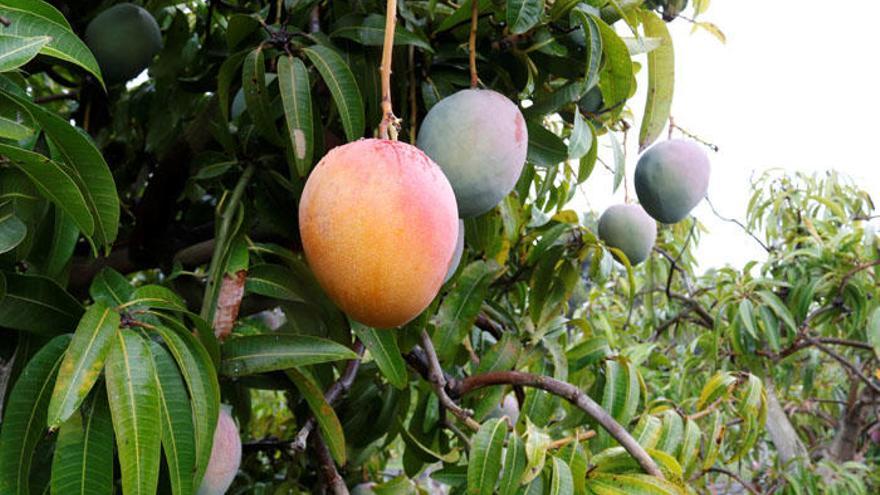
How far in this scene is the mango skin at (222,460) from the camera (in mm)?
739

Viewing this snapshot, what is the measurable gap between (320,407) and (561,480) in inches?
9.8

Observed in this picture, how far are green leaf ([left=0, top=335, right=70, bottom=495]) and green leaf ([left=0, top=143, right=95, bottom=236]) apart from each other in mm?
103

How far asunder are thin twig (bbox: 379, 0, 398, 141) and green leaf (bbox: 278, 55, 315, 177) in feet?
0.44

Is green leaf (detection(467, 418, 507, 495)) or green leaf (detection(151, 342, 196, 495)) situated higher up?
green leaf (detection(151, 342, 196, 495))

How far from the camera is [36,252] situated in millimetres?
737

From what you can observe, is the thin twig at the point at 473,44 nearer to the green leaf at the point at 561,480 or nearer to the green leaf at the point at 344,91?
the green leaf at the point at 344,91

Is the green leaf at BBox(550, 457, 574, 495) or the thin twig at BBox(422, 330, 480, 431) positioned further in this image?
the thin twig at BBox(422, 330, 480, 431)

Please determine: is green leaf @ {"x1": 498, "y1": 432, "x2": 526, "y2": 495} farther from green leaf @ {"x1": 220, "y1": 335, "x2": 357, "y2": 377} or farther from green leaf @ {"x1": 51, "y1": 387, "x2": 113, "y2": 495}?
green leaf @ {"x1": 51, "y1": 387, "x2": 113, "y2": 495}

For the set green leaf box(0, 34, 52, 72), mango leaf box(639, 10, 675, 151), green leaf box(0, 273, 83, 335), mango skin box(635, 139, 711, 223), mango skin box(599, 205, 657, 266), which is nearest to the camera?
green leaf box(0, 34, 52, 72)

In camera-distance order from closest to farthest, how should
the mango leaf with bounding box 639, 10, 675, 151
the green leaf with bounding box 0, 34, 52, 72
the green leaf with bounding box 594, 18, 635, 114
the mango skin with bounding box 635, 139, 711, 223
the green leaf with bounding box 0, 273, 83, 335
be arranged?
the green leaf with bounding box 0, 34, 52, 72, the green leaf with bounding box 0, 273, 83, 335, the green leaf with bounding box 594, 18, 635, 114, the mango leaf with bounding box 639, 10, 675, 151, the mango skin with bounding box 635, 139, 711, 223

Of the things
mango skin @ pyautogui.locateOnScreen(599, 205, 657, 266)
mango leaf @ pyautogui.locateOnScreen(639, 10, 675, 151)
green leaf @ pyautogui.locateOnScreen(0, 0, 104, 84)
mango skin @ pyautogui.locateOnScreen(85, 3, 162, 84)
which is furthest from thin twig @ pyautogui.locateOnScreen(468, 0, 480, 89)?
mango skin @ pyautogui.locateOnScreen(599, 205, 657, 266)

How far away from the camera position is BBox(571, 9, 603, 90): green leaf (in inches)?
28.5

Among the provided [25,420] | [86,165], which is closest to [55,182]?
[86,165]

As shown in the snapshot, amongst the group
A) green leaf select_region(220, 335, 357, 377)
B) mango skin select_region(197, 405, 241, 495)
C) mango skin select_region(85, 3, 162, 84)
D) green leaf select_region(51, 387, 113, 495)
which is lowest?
mango skin select_region(197, 405, 241, 495)
